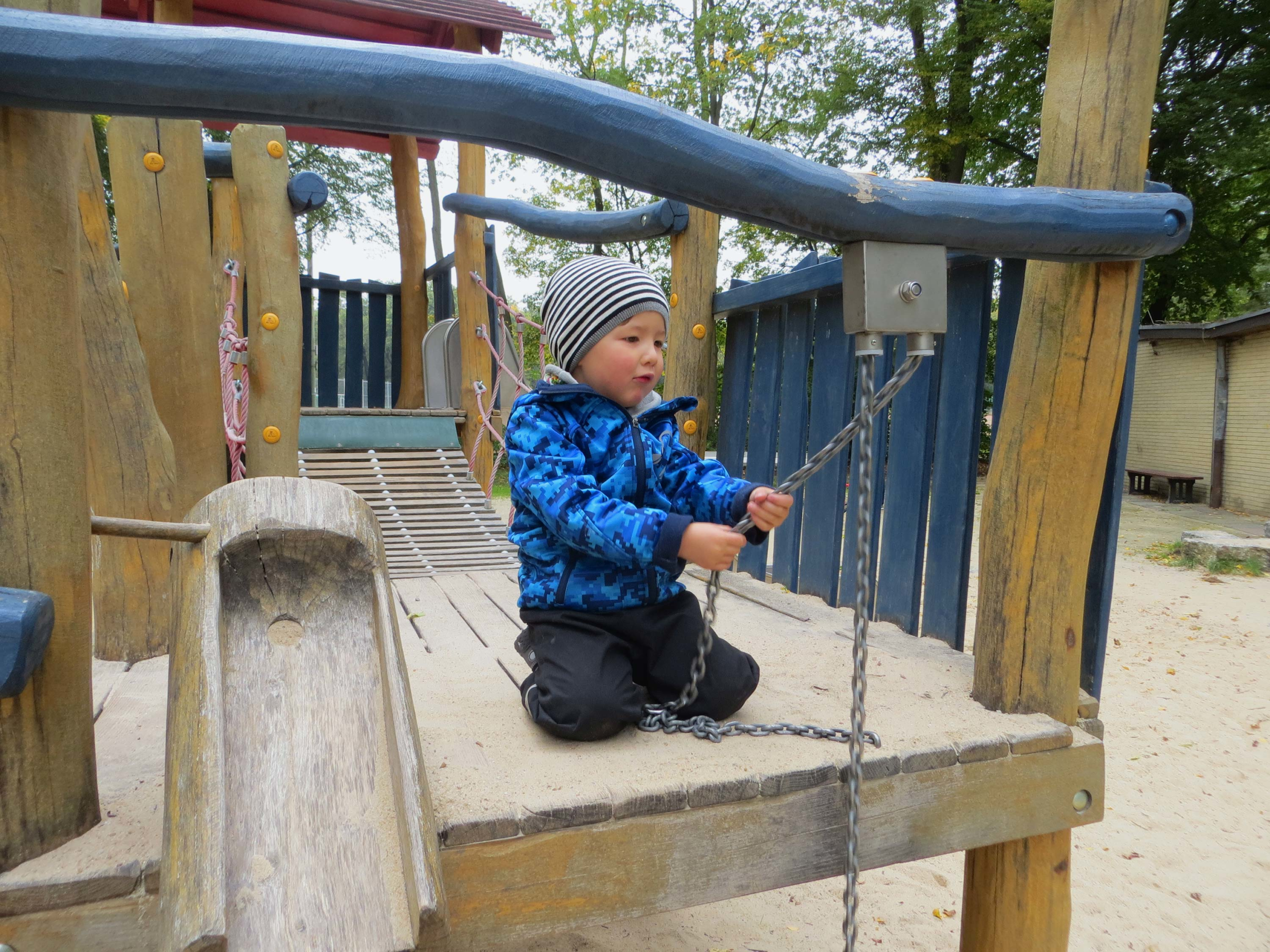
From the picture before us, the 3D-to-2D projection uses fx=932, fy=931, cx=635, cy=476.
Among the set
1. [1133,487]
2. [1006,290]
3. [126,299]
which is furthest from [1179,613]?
[1133,487]

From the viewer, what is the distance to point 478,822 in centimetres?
140

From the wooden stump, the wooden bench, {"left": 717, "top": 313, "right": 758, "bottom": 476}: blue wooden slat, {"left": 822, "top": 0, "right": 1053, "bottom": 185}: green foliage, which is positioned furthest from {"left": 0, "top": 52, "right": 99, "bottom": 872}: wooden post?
the wooden bench

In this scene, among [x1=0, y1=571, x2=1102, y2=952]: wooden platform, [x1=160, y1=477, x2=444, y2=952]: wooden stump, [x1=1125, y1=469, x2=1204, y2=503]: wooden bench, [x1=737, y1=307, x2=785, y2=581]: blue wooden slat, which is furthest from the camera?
[x1=1125, y1=469, x2=1204, y2=503]: wooden bench

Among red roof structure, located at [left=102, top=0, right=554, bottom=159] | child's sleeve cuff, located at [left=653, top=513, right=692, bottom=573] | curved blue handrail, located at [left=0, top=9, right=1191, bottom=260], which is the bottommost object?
child's sleeve cuff, located at [left=653, top=513, right=692, bottom=573]

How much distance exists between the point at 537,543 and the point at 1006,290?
4.30ft

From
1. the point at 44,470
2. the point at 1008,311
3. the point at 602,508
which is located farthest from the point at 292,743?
the point at 1008,311

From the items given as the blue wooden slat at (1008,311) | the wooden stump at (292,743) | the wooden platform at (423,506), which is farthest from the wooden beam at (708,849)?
the wooden platform at (423,506)

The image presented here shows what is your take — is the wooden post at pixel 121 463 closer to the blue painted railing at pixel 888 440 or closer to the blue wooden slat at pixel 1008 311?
the blue painted railing at pixel 888 440

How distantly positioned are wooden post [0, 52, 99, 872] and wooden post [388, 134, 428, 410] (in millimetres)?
5859

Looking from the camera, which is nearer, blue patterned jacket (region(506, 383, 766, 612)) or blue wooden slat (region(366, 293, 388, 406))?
blue patterned jacket (region(506, 383, 766, 612))

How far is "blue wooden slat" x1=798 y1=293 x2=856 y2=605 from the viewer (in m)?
2.82

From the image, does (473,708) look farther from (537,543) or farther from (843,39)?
(843,39)

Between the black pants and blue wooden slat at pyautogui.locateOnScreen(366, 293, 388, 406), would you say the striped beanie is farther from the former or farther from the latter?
blue wooden slat at pyautogui.locateOnScreen(366, 293, 388, 406)

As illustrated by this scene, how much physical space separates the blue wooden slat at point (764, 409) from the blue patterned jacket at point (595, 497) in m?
1.22
